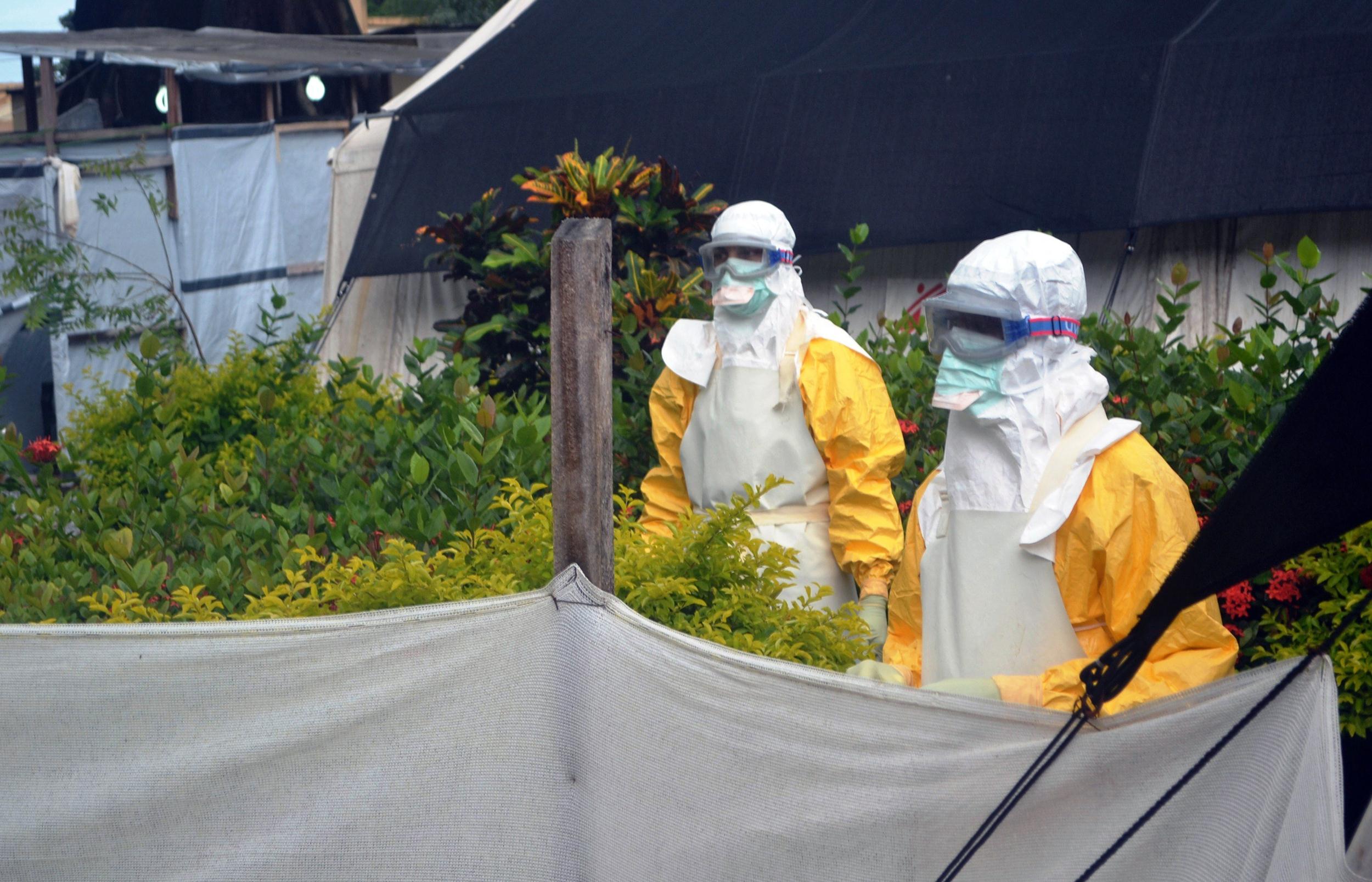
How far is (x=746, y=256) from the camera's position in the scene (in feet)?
11.7

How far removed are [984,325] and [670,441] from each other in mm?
1341

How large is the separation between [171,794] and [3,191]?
9461 mm

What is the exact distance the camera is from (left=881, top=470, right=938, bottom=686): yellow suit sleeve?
2641mm

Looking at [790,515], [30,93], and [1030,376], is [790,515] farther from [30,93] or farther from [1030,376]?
[30,93]

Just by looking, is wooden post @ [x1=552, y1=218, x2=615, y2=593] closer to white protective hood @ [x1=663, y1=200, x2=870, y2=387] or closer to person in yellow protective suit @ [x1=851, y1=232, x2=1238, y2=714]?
person in yellow protective suit @ [x1=851, y1=232, x2=1238, y2=714]

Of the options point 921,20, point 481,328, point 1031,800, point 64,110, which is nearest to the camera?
point 1031,800

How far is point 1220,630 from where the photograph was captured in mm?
A: 2096

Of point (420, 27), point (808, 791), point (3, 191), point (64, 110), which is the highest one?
point (420, 27)

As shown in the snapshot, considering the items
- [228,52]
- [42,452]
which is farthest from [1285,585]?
→ [228,52]

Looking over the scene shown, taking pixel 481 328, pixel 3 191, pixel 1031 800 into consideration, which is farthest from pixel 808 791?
pixel 3 191

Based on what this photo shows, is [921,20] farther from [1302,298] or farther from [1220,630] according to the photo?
[1220,630]

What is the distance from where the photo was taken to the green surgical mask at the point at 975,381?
8.05 feet

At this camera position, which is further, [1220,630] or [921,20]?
[921,20]

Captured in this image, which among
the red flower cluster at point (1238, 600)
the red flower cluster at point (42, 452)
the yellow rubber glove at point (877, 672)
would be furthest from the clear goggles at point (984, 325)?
the red flower cluster at point (42, 452)
